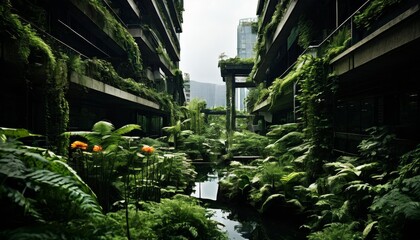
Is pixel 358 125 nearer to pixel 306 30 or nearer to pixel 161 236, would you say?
pixel 306 30

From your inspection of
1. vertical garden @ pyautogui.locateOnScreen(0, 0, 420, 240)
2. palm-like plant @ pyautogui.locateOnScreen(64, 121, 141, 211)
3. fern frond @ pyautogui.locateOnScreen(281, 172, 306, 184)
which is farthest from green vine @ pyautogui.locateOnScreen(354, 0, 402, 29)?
palm-like plant @ pyautogui.locateOnScreen(64, 121, 141, 211)

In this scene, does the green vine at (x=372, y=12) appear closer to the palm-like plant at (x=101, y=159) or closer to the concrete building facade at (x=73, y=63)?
the palm-like plant at (x=101, y=159)

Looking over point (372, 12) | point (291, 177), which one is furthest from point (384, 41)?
point (291, 177)

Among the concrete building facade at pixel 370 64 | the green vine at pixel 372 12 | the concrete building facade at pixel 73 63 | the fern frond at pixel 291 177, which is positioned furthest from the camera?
the fern frond at pixel 291 177

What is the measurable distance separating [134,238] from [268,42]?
17.6 m

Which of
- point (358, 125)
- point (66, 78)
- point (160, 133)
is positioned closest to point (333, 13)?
point (358, 125)

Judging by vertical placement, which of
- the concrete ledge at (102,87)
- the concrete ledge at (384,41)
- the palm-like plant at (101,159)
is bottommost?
the palm-like plant at (101,159)

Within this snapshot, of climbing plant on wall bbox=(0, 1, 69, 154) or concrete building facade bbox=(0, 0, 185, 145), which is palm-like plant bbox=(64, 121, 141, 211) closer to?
climbing plant on wall bbox=(0, 1, 69, 154)

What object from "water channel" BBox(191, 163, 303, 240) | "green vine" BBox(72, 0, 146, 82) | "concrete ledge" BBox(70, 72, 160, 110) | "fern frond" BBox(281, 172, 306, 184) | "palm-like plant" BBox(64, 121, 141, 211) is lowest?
"water channel" BBox(191, 163, 303, 240)

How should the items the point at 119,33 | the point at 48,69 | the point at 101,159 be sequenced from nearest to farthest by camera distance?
the point at 101,159 < the point at 48,69 < the point at 119,33

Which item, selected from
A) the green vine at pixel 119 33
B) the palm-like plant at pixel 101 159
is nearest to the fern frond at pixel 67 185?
the palm-like plant at pixel 101 159

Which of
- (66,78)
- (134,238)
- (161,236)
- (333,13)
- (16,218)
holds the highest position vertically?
(333,13)

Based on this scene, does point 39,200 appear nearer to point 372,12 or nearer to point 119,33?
point 372,12

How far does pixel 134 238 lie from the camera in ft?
11.6
